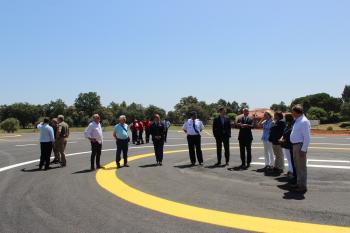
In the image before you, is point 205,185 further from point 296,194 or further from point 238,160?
point 238,160

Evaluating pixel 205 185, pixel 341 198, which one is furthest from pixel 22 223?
pixel 341 198

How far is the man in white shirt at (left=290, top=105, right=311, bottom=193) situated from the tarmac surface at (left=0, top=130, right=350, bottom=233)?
1.07 feet

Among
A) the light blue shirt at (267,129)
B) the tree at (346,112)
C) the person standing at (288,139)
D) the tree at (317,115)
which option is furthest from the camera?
the tree at (346,112)

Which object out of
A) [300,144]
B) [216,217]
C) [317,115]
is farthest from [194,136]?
[317,115]

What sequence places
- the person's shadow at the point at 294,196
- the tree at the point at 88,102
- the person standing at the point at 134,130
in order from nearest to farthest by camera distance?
the person's shadow at the point at 294,196 < the person standing at the point at 134,130 < the tree at the point at 88,102

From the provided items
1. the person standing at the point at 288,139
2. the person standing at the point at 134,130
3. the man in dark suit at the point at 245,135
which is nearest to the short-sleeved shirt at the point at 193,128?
the man in dark suit at the point at 245,135

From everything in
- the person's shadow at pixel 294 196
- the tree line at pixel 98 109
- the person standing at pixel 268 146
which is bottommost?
the person's shadow at pixel 294 196

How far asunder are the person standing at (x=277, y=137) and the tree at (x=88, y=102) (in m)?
147

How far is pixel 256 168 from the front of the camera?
13.1 m

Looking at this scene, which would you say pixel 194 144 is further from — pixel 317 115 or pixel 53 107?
pixel 53 107

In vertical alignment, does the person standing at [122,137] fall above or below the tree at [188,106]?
below

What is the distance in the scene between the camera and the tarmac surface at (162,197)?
658 centimetres

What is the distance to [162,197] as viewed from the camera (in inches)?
341

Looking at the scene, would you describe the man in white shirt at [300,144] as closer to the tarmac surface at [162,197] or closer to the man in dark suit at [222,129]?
the tarmac surface at [162,197]
